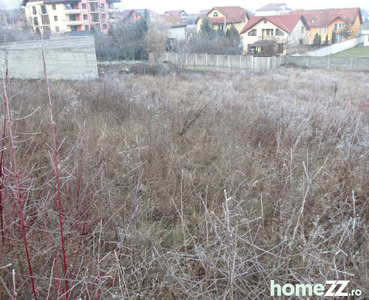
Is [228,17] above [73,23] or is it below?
above

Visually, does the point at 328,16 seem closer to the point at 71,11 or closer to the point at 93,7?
the point at 93,7

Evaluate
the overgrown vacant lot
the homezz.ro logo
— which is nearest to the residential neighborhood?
the overgrown vacant lot

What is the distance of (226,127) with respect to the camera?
17.9ft

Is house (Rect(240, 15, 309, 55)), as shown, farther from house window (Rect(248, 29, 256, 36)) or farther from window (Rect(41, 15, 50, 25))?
window (Rect(41, 15, 50, 25))

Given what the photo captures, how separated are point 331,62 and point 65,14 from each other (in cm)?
3571

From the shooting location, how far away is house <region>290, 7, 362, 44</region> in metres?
47.1

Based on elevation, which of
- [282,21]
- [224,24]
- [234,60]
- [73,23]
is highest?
[73,23]

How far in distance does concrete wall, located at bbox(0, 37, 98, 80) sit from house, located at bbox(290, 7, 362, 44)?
41026 mm

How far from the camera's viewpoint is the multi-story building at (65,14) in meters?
41.0

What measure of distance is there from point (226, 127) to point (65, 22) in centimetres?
4407

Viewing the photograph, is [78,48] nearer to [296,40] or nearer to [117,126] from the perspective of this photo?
[117,126]

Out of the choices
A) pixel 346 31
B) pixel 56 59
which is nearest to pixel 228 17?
pixel 346 31

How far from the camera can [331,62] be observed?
82.8 feet

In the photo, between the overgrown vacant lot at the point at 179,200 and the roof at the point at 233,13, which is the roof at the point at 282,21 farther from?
the overgrown vacant lot at the point at 179,200
